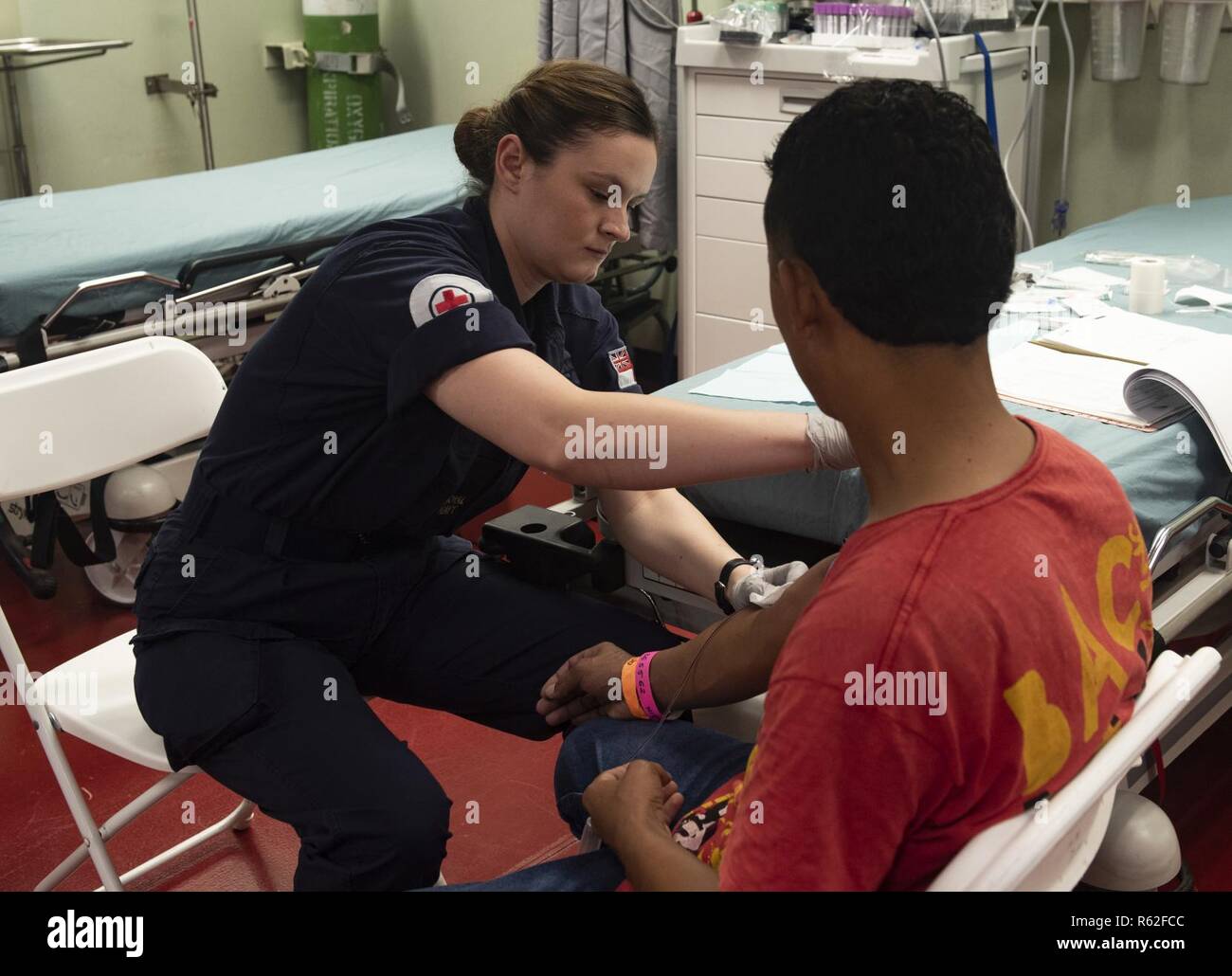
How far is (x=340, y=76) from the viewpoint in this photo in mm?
4527

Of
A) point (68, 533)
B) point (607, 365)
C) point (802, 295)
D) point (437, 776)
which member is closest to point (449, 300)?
point (607, 365)

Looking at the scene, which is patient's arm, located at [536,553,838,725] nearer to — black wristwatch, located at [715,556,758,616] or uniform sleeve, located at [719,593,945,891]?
black wristwatch, located at [715,556,758,616]

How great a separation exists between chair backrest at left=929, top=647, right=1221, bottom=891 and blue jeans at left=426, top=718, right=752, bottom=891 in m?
0.40

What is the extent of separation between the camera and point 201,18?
4.52 m

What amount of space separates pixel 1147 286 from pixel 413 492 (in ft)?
4.32

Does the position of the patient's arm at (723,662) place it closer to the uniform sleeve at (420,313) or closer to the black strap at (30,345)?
the uniform sleeve at (420,313)

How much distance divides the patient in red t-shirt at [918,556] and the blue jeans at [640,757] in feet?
1.22

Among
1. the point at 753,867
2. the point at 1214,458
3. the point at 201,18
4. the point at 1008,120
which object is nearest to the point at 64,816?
the point at 753,867

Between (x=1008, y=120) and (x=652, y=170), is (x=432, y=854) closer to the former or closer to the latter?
(x=652, y=170)

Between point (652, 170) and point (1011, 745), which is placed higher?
point (652, 170)

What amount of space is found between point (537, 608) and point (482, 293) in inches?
18.3

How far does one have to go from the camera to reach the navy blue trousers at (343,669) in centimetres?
138

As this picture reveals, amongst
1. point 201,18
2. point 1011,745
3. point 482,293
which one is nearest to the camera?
point 1011,745

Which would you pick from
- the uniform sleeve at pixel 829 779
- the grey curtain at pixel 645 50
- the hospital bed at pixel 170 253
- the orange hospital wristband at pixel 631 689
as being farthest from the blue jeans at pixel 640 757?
the grey curtain at pixel 645 50
